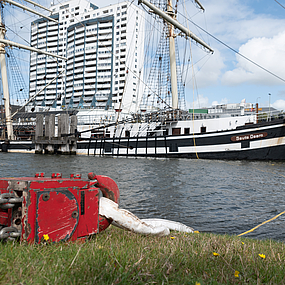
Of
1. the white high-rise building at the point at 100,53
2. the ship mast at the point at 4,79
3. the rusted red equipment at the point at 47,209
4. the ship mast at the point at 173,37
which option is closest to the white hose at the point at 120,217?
the rusted red equipment at the point at 47,209

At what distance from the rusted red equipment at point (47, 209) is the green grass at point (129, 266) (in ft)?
0.33

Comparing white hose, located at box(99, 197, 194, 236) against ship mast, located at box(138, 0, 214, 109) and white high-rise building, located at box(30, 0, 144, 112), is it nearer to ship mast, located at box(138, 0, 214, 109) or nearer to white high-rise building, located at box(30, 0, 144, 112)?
ship mast, located at box(138, 0, 214, 109)

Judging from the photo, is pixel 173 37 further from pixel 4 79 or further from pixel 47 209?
pixel 47 209

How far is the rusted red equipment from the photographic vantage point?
1.92m

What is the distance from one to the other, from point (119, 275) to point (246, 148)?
19.9 m

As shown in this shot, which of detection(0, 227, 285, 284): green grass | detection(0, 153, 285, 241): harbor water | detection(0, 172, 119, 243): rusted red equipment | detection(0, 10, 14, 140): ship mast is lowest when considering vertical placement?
detection(0, 153, 285, 241): harbor water

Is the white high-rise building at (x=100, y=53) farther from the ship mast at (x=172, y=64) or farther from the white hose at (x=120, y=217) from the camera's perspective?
the white hose at (x=120, y=217)

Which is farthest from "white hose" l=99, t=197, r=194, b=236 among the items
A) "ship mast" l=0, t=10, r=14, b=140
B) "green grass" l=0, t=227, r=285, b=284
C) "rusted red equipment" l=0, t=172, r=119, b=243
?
"ship mast" l=0, t=10, r=14, b=140

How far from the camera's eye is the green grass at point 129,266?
1.55 metres

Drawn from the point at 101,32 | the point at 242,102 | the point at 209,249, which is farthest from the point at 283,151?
the point at 101,32

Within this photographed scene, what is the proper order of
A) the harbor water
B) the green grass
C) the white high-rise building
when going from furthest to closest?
the white high-rise building, the harbor water, the green grass

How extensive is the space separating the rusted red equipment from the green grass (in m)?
0.10

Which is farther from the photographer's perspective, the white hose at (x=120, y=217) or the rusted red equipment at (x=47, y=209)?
the white hose at (x=120, y=217)

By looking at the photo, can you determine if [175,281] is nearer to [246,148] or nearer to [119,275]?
[119,275]
